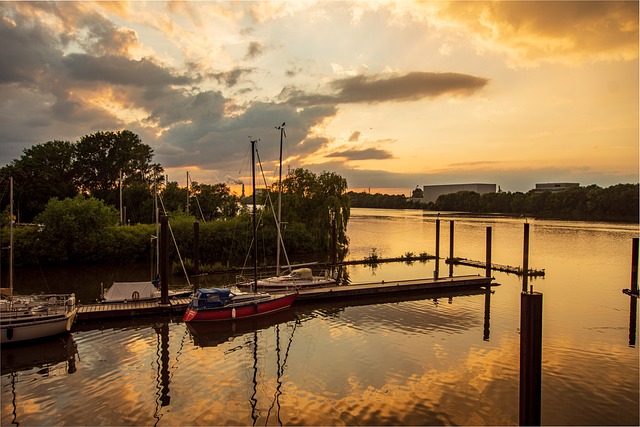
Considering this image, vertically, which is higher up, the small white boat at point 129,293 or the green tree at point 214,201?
the green tree at point 214,201

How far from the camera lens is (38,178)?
69.7m

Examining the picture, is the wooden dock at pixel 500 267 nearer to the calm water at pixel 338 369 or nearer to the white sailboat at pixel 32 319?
the calm water at pixel 338 369

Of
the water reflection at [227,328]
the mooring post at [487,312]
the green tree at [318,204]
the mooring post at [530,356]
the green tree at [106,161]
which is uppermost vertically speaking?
the green tree at [106,161]

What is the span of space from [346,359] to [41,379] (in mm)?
12054

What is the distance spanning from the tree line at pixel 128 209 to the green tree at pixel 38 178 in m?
0.15

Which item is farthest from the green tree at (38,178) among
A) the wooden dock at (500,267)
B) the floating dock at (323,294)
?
the wooden dock at (500,267)

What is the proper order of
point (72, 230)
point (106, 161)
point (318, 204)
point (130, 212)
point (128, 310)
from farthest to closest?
Result: point (106, 161) → point (130, 212) → point (318, 204) → point (72, 230) → point (128, 310)

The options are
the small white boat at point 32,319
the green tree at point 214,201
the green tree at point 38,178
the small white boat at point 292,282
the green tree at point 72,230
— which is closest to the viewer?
the small white boat at point 32,319

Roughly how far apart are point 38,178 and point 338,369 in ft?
228

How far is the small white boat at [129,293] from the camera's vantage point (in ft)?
88.5

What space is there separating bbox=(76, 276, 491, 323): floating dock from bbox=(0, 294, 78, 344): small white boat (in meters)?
2.42

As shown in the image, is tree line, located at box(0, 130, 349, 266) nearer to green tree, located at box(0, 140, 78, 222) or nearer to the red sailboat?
green tree, located at box(0, 140, 78, 222)

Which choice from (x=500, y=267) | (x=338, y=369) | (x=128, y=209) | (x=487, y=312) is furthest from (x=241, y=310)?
(x=128, y=209)

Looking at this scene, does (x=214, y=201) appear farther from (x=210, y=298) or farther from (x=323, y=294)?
(x=210, y=298)
